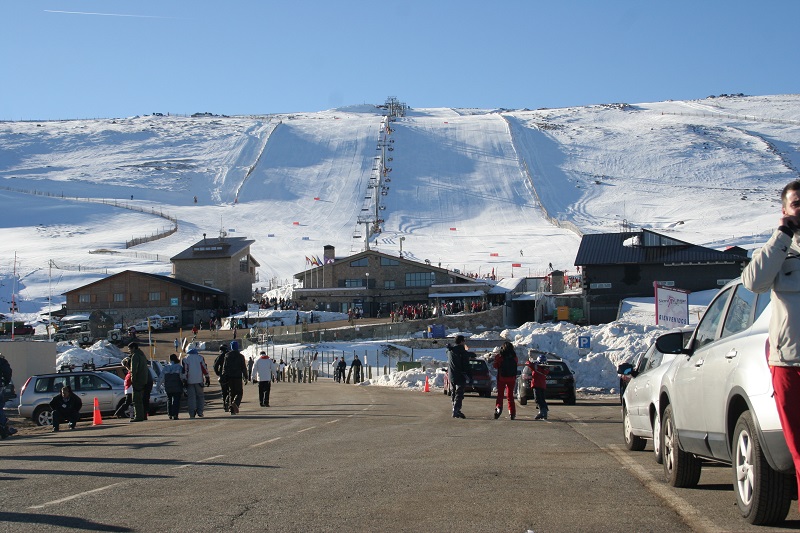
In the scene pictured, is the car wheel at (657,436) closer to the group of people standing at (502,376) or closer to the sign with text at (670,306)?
the group of people standing at (502,376)

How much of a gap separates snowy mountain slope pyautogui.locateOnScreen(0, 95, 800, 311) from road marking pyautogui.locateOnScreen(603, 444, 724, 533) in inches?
2825

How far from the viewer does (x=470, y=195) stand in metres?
126

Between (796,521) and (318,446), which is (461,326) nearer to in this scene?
(318,446)

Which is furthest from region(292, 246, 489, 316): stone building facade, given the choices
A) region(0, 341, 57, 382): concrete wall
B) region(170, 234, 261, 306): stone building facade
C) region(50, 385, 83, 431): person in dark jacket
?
region(50, 385, 83, 431): person in dark jacket

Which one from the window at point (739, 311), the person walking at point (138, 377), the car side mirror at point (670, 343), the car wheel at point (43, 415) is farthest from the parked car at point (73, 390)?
the window at point (739, 311)

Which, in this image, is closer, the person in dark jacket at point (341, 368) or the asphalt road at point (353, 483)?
the asphalt road at point (353, 483)

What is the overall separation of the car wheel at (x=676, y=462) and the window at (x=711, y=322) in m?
0.84

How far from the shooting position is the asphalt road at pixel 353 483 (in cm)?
708

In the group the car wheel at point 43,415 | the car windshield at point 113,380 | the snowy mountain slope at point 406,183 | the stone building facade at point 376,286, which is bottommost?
the car wheel at point 43,415

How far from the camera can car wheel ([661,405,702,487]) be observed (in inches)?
339

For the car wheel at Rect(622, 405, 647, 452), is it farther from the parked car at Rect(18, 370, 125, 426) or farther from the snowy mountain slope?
the snowy mountain slope

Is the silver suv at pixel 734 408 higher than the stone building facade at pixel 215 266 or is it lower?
lower

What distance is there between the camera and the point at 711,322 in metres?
8.21

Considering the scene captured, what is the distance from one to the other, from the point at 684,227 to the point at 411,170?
50.1 m
